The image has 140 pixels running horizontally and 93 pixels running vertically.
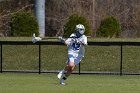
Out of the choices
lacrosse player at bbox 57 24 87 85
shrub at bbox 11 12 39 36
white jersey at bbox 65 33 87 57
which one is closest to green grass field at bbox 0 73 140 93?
lacrosse player at bbox 57 24 87 85

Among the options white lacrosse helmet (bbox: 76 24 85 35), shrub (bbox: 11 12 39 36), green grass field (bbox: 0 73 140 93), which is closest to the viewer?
green grass field (bbox: 0 73 140 93)

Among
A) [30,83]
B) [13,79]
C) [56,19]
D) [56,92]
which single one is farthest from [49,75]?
[56,19]

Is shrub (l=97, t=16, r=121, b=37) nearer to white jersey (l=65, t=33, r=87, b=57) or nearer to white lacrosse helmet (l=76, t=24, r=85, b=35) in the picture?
white jersey (l=65, t=33, r=87, b=57)

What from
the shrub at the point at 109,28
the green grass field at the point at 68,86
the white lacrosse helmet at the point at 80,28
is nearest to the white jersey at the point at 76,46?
the white lacrosse helmet at the point at 80,28

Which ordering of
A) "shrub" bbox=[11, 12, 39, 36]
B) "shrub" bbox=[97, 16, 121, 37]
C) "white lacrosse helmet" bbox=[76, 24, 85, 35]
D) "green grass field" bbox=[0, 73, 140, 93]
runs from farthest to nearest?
"shrub" bbox=[97, 16, 121, 37] → "shrub" bbox=[11, 12, 39, 36] → "white lacrosse helmet" bbox=[76, 24, 85, 35] → "green grass field" bbox=[0, 73, 140, 93]

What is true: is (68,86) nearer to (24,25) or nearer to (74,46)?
(74,46)

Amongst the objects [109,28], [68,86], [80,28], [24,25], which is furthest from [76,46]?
[109,28]

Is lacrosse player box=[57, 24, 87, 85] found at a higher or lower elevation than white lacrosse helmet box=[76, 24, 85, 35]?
lower

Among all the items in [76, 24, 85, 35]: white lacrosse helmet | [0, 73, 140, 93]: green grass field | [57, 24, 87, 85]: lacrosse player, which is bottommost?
[0, 73, 140, 93]: green grass field

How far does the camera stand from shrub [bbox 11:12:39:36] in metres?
37.1

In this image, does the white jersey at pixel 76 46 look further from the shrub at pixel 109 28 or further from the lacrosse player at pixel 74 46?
the shrub at pixel 109 28

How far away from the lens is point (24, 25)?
37.0 m

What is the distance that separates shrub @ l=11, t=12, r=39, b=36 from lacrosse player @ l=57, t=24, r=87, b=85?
17.3 metres

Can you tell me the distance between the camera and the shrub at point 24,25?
122 feet
